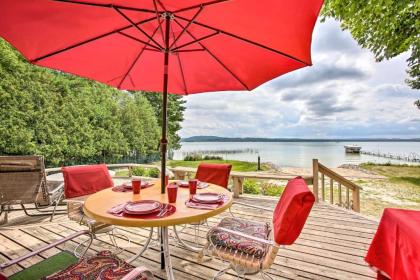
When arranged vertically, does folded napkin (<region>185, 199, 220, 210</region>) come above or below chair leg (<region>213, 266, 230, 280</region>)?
above

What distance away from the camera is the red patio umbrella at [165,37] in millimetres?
1733

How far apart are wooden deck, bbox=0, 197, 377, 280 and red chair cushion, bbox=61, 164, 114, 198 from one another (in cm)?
69

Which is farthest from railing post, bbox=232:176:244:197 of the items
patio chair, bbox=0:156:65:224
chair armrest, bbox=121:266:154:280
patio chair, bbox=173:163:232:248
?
chair armrest, bbox=121:266:154:280

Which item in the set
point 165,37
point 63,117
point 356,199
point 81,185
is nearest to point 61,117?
point 63,117

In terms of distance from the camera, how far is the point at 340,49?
9109 mm

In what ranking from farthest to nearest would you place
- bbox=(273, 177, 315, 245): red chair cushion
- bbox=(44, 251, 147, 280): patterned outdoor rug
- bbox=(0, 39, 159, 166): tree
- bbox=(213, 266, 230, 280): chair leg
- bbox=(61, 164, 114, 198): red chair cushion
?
1. bbox=(0, 39, 159, 166): tree
2. bbox=(61, 164, 114, 198): red chair cushion
3. bbox=(213, 266, 230, 280): chair leg
4. bbox=(273, 177, 315, 245): red chair cushion
5. bbox=(44, 251, 147, 280): patterned outdoor rug

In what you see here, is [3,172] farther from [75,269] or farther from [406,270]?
[406,270]

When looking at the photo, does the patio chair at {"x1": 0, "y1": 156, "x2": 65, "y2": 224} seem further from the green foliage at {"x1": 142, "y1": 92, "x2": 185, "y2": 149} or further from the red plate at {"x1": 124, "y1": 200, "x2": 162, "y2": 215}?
the green foliage at {"x1": 142, "y1": 92, "x2": 185, "y2": 149}

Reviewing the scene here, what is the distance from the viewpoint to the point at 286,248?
288 centimetres

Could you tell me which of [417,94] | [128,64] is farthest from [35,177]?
[417,94]

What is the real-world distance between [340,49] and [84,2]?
9.96 m

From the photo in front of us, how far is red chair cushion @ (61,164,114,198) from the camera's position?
2.80 m

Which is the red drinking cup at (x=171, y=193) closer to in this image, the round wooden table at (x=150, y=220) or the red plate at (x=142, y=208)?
the round wooden table at (x=150, y=220)

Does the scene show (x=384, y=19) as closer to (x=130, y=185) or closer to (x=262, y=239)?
(x=262, y=239)
